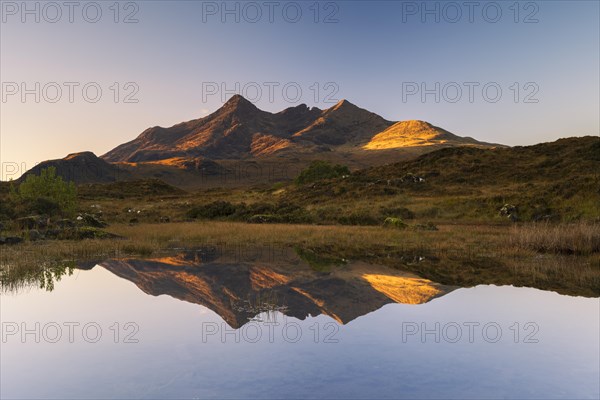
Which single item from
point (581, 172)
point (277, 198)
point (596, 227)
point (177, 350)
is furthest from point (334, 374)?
point (277, 198)

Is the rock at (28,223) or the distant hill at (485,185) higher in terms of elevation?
the distant hill at (485,185)

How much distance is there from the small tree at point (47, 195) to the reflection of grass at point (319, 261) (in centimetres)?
2498

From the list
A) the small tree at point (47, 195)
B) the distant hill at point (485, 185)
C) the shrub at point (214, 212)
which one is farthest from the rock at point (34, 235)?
the distant hill at point (485, 185)

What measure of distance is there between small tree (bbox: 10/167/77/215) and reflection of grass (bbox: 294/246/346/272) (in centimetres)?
2498

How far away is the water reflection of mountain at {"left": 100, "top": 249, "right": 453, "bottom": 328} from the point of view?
11.9 m

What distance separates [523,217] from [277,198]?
39.5m

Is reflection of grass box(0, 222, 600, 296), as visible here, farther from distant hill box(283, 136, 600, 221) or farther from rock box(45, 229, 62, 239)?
distant hill box(283, 136, 600, 221)

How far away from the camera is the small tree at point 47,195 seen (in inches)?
1460

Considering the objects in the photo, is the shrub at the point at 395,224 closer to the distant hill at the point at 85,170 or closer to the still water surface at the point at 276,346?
the still water surface at the point at 276,346

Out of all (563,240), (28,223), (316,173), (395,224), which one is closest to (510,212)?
(395,224)

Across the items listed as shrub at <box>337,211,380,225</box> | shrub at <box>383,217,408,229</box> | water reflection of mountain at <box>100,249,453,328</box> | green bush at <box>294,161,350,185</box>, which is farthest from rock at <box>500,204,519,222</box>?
green bush at <box>294,161,350,185</box>

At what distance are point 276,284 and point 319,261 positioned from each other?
5.20 meters

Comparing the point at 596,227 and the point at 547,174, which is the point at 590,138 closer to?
the point at 547,174

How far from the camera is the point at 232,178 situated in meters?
198
